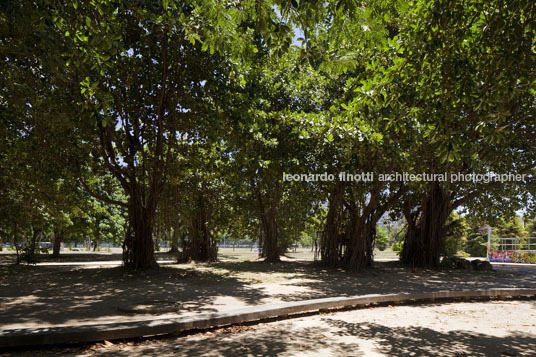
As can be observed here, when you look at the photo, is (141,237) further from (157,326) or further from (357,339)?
(357,339)

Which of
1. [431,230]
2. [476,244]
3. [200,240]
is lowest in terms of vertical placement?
[476,244]

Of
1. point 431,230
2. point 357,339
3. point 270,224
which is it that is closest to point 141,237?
point 270,224

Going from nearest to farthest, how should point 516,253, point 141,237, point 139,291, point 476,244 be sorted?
1. point 139,291
2. point 141,237
3. point 516,253
4. point 476,244

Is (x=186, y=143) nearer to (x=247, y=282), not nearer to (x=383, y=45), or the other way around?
(x=247, y=282)

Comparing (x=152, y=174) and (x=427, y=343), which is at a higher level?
(x=152, y=174)

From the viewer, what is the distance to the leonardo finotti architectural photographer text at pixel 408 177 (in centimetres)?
1335

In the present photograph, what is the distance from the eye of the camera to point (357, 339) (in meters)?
5.11

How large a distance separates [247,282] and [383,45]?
280 inches

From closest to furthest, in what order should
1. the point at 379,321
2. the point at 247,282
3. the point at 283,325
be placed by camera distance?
the point at 283,325 < the point at 379,321 < the point at 247,282

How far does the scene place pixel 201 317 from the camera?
17.8 feet

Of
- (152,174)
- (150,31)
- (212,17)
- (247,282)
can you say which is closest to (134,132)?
(152,174)

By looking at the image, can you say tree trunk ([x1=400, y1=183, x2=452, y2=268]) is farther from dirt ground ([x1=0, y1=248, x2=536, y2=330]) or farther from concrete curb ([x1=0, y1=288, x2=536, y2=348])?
concrete curb ([x1=0, y1=288, x2=536, y2=348])

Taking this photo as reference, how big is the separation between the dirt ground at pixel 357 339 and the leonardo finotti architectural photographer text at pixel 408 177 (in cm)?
657

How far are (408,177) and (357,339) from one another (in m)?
9.96
